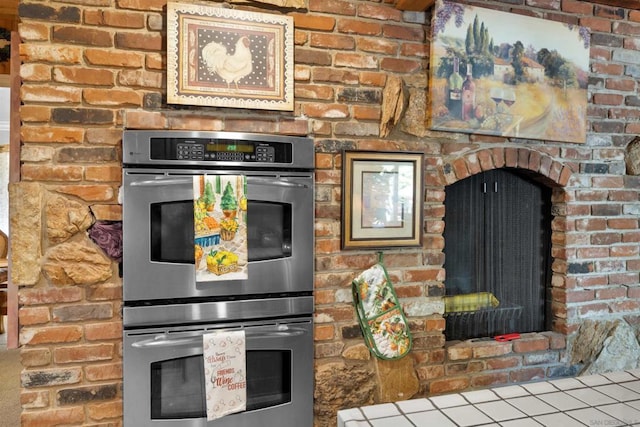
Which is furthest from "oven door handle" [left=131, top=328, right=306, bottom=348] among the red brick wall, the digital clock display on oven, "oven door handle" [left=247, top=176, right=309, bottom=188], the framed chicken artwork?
the framed chicken artwork

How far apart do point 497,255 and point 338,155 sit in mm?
1066

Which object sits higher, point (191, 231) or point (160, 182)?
point (160, 182)

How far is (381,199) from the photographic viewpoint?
2.08 metres

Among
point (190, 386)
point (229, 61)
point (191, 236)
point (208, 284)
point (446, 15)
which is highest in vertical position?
point (446, 15)

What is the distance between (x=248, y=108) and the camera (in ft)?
6.20

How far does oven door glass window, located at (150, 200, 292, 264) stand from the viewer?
176 centimetres

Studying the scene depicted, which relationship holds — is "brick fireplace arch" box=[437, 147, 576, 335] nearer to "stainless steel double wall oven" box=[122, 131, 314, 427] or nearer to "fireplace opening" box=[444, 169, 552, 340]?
"fireplace opening" box=[444, 169, 552, 340]

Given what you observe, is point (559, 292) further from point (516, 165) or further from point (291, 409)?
point (291, 409)

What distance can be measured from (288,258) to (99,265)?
72 centimetres

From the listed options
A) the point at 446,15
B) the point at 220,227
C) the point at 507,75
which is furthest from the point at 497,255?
the point at 220,227

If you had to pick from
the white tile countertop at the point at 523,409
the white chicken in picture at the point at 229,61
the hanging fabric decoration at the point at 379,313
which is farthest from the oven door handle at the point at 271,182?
the white tile countertop at the point at 523,409

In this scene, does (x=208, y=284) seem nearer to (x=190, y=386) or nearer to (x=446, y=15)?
(x=190, y=386)

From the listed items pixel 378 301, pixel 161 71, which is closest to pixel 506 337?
pixel 378 301

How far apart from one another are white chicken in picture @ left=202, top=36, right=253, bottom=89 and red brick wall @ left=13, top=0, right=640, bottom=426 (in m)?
0.16
